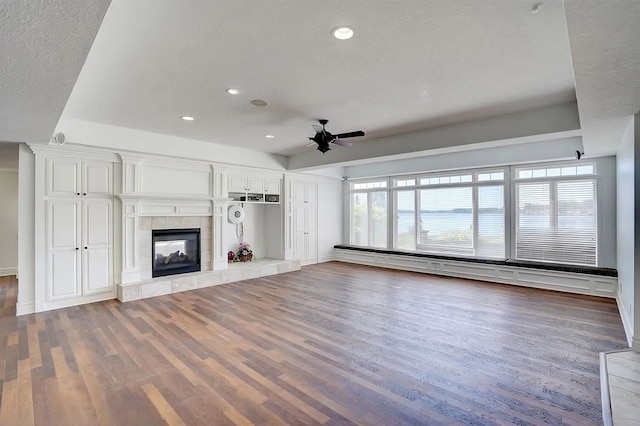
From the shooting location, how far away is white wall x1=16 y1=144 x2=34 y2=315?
14.7 ft

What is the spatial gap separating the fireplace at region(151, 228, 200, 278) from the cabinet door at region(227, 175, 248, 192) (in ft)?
3.82

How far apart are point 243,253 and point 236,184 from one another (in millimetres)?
1687

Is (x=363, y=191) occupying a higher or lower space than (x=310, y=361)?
higher

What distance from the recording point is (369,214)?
9.05m

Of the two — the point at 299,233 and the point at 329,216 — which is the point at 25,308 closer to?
the point at 299,233

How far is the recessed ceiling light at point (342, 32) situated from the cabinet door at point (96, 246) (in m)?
4.68

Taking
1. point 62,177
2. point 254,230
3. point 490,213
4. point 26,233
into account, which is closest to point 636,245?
point 490,213

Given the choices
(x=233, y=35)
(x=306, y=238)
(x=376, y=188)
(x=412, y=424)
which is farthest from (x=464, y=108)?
(x=306, y=238)

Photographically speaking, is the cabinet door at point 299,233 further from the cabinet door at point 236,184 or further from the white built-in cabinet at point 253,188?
the cabinet door at point 236,184

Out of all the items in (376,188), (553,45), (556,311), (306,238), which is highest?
(553,45)

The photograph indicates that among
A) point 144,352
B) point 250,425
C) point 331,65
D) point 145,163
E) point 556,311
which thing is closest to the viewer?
point 250,425

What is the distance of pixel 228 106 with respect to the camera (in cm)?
409

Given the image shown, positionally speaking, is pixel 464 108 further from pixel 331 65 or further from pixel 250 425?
pixel 250 425

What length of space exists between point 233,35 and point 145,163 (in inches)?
155
